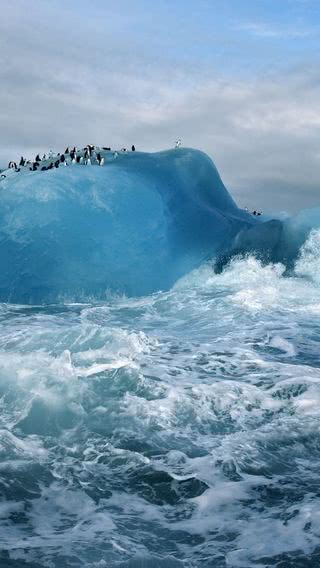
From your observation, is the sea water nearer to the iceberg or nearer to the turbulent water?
the turbulent water

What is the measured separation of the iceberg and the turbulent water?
3.98 meters

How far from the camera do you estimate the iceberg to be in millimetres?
14906

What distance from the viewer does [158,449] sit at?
606 cm

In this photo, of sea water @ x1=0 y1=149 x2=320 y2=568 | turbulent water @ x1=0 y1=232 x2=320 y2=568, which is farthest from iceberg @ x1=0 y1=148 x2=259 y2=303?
turbulent water @ x1=0 y1=232 x2=320 y2=568

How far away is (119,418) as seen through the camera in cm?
677

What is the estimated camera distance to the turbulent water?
4.48 m

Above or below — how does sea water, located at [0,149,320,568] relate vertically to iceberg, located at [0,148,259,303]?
below

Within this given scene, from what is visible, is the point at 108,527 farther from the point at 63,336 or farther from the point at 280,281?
the point at 280,281

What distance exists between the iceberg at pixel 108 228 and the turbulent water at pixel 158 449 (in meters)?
3.98

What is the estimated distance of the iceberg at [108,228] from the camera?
14.9 metres

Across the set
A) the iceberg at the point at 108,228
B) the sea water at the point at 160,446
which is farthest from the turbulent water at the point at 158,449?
the iceberg at the point at 108,228

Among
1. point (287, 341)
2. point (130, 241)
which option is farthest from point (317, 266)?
point (287, 341)

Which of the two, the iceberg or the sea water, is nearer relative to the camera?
the sea water

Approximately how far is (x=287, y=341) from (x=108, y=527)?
6.82 meters
